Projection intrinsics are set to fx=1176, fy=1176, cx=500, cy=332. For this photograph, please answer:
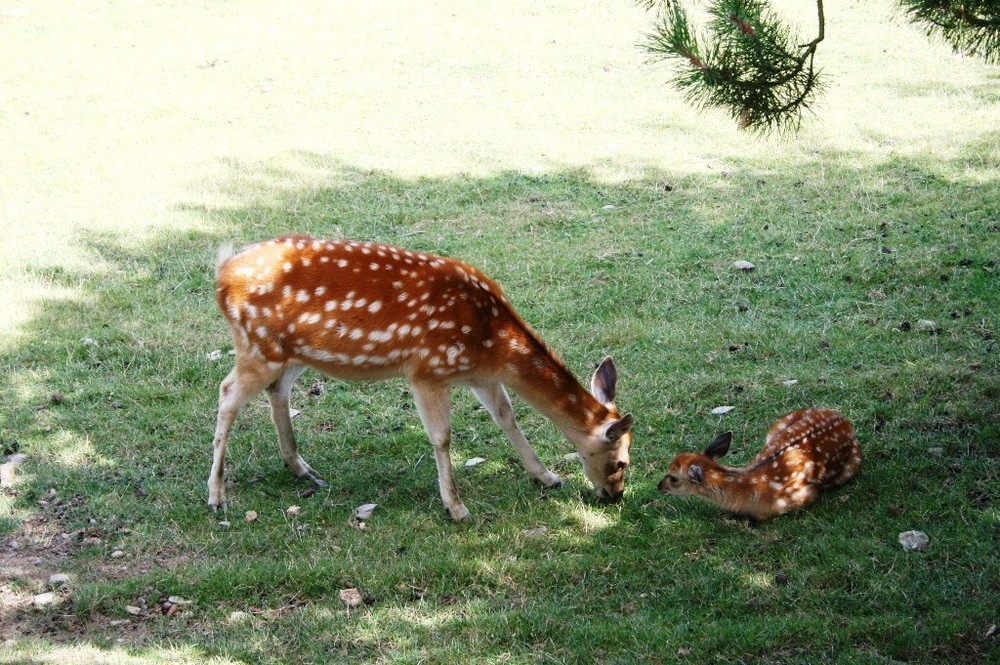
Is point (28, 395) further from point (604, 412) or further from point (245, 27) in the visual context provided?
point (245, 27)

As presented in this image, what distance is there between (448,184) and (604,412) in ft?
18.7

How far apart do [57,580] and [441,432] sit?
207 cm

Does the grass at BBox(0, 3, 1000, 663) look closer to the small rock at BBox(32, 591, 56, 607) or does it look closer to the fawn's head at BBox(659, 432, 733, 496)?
the small rock at BBox(32, 591, 56, 607)

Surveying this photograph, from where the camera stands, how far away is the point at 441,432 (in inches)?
253

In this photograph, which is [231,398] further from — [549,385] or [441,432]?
[549,385]

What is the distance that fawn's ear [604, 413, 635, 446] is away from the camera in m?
6.20

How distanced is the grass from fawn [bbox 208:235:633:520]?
40 cm

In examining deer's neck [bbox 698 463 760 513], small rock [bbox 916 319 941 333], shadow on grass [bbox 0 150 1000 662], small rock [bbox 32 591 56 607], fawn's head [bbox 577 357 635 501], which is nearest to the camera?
shadow on grass [bbox 0 150 1000 662]

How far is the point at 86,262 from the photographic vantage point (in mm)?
10031

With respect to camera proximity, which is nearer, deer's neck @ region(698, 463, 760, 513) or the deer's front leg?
deer's neck @ region(698, 463, 760, 513)

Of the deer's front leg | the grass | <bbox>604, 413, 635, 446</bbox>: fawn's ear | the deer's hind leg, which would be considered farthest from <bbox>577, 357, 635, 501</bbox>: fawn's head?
the deer's hind leg

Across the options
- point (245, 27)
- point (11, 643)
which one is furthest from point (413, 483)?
point (245, 27)

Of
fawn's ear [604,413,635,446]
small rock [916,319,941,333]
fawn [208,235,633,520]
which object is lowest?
small rock [916,319,941,333]

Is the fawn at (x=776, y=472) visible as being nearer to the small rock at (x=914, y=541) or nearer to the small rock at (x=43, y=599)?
the small rock at (x=914, y=541)
